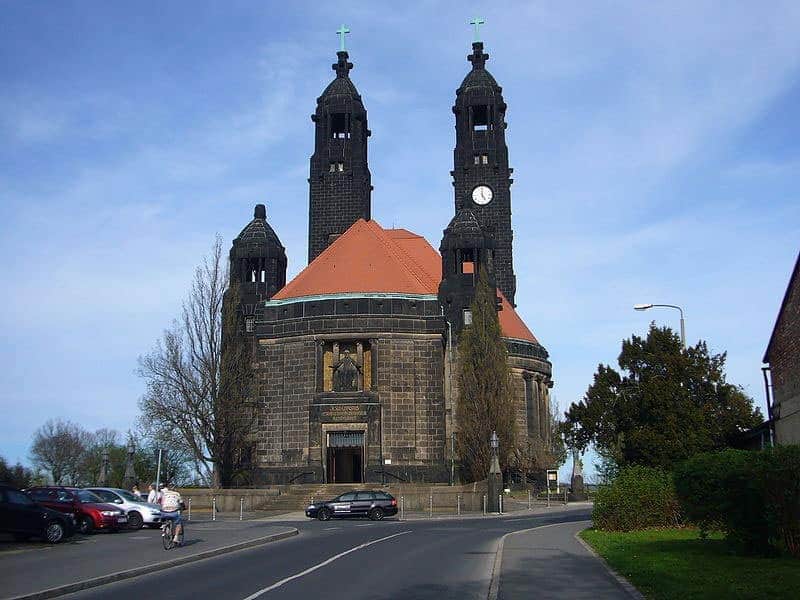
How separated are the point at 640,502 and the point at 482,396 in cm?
2554

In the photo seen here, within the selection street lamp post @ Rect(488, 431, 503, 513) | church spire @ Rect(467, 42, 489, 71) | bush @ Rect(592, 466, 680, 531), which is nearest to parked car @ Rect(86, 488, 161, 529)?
bush @ Rect(592, 466, 680, 531)

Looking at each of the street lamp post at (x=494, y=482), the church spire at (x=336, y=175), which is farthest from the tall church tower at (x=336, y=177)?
the street lamp post at (x=494, y=482)

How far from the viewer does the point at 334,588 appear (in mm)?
14461

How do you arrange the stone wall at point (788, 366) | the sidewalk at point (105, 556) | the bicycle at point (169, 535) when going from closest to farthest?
the sidewalk at point (105, 556)
the bicycle at point (169, 535)
the stone wall at point (788, 366)

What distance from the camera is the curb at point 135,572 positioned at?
14.0 m

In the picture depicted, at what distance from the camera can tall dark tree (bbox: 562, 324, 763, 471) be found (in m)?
27.8

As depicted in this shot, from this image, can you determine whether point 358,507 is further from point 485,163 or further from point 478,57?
point 478,57

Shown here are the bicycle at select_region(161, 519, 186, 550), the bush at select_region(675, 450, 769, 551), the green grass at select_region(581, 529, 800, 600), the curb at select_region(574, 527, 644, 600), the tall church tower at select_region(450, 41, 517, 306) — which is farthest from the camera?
the tall church tower at select_region(450, 41, 517, 306)

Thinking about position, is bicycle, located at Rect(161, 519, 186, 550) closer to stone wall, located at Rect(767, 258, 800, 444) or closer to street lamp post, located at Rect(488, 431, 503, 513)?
stone wall, located at Rect(767, 258, 800, 444)

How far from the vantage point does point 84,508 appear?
27.4 m

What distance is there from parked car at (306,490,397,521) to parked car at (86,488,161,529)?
9.40m

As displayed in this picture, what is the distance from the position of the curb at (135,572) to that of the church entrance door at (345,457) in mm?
27876

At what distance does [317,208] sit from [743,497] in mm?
51904

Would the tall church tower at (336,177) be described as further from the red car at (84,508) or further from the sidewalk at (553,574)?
the sidewalk at (553,574)
